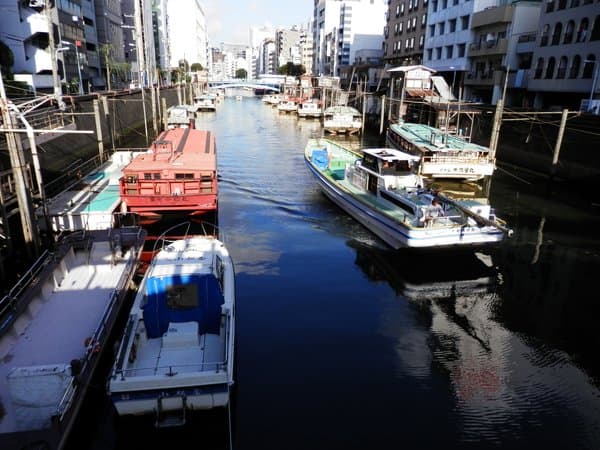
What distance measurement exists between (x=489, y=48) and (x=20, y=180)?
52294 mm

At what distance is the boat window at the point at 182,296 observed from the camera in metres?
10.2

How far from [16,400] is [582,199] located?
30882mm

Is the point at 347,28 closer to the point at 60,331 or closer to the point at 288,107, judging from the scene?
the point at 288,107

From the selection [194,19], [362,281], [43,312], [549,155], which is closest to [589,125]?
[549,155]

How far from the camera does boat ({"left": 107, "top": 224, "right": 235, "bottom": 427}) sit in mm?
8305

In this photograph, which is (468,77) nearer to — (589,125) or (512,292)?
(589,125)

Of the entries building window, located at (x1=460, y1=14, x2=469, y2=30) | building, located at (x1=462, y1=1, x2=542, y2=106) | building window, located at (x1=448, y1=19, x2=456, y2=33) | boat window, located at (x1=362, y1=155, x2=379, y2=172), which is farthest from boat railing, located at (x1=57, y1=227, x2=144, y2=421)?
building window, located at (x1=448, y1=19, x2=456, y2=33)

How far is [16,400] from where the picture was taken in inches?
301

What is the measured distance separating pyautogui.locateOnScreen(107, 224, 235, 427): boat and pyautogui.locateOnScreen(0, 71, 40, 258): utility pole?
5938 mm

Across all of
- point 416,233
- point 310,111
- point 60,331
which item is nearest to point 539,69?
point 416,233

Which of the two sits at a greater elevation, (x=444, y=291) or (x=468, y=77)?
(x=468, y=77)

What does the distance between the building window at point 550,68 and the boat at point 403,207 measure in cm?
2763

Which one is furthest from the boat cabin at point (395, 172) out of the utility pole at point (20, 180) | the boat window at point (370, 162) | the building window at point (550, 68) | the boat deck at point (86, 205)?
the building window at point (550, 68)

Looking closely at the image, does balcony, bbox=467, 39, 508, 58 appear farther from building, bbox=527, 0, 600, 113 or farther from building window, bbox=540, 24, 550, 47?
building window, bbox=540, 24, 550, 47
